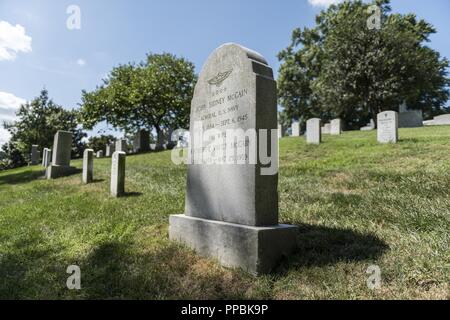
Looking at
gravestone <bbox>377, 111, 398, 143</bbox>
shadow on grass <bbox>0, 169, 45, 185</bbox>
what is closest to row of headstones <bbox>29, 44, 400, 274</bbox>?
gravestone <bbox>377, 111, 398, 143</bbox>

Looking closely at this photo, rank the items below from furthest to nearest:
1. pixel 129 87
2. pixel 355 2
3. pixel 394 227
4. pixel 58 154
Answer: pixel 355 2 < pixel 129 87 < pixel 58 154 < pixel 394 227

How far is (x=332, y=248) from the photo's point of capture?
3.97 m

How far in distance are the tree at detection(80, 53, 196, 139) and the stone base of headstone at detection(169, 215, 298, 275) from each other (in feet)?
83.2

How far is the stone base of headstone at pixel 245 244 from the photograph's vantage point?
3.70 m

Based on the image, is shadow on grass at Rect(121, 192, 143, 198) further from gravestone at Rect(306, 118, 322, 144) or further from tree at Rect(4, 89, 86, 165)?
tree at Rect(4, 89, 86, 165)

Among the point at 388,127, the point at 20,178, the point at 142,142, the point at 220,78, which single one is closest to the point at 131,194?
the point at 220,78

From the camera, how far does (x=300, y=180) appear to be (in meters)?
8.25

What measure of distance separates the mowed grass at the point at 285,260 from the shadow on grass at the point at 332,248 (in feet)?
0.04

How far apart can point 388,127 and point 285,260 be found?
12.1m

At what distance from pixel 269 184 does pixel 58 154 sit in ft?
45.1

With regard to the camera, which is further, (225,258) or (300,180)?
(300,180)
